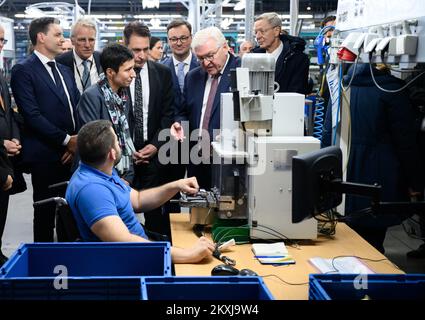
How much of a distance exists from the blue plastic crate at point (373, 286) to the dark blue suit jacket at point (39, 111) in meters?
2.27

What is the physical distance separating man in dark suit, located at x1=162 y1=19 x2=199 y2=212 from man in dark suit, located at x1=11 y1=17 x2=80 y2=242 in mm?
662

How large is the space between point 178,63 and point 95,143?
221 centimetres

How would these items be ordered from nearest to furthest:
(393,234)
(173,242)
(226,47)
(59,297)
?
1. (59,297)
2. (173,242)
3. (226,47)
4. (393,234)

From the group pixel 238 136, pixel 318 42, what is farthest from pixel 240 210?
pixel 318 42

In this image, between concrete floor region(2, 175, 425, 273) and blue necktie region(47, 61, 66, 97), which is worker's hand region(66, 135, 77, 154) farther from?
concrete floor region(2, 175, 425, 273)

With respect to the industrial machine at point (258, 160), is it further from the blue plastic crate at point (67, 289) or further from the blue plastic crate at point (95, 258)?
the blue plastic crate at point (67, 289)

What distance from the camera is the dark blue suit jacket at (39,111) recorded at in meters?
3.12

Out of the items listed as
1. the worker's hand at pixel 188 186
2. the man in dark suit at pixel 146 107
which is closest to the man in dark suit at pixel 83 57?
the man in dark suit at pixel 146 107

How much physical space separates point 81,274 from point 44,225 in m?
2.02

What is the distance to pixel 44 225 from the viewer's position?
3.41m

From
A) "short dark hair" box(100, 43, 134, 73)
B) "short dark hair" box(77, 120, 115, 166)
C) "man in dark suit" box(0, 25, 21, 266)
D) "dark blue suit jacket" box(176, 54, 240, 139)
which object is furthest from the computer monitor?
"man in dark suit" box(0, 25, 21, 266)

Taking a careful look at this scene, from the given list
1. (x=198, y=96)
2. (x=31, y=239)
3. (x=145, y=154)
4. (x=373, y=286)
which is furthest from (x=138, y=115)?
(x=373, y=286)

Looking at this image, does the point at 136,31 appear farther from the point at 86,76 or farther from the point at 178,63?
the point at 178,63
